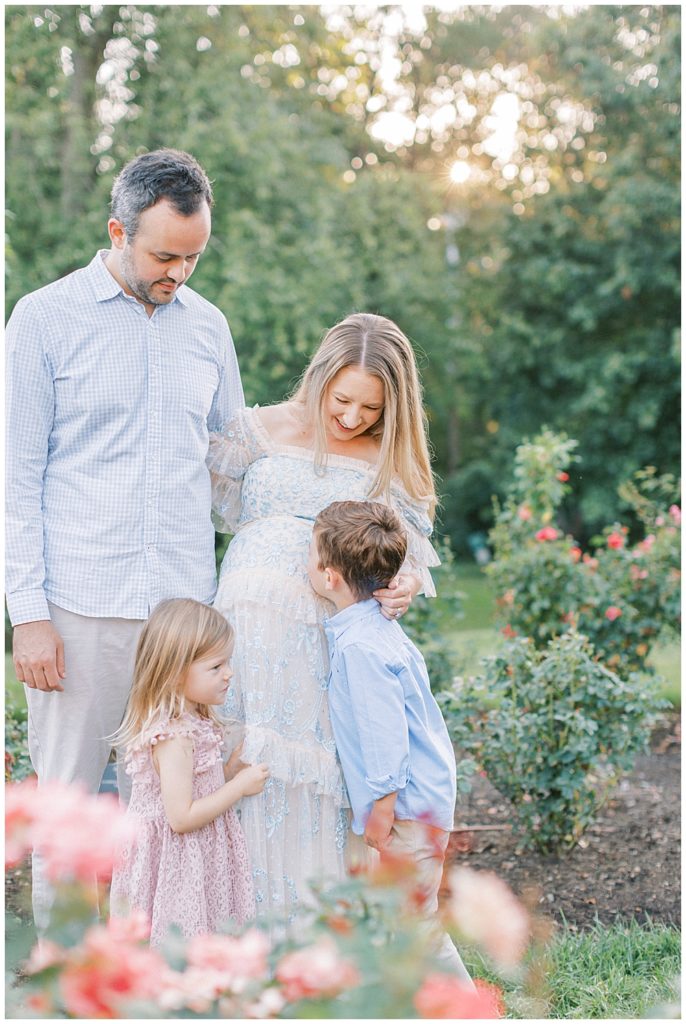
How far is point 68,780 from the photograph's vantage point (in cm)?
261

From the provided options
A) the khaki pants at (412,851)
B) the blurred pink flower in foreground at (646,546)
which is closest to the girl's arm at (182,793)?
the khaki pants at (412,851)

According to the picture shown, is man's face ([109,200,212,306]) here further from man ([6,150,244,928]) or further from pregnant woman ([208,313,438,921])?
pregnant woman ([208,313,438,921])

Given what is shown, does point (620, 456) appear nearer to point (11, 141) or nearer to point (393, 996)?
point (11, 141)

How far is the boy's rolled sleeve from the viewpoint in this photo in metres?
2.43

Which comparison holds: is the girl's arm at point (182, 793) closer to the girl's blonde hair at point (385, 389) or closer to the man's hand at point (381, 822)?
the man's hand at point (381, 822)

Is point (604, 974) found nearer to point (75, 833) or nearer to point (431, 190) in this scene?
point (75, 833)

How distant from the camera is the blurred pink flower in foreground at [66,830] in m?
1.21

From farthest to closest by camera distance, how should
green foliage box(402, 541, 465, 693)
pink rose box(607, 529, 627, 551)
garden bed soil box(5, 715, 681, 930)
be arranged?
pink rose box(607, 529, 627, 551), green foliage box(402, 541, 465, 693), garden bed soil box(5, 715, 681, 930)

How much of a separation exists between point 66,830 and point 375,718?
4.16 feet

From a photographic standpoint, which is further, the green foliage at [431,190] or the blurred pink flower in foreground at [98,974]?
the green foliage at [431,190]

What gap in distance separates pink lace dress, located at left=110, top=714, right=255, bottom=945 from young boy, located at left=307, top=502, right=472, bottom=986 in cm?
31

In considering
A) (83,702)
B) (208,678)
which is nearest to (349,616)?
(208,678)

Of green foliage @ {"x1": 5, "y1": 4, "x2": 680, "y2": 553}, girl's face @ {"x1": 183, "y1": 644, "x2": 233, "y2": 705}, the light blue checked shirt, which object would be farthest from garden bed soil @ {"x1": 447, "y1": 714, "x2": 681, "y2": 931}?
green foliage @ {"x1": 5, "y1": 4, "x2": 680, "y2": 553}

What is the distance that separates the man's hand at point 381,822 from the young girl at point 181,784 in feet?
0.94
